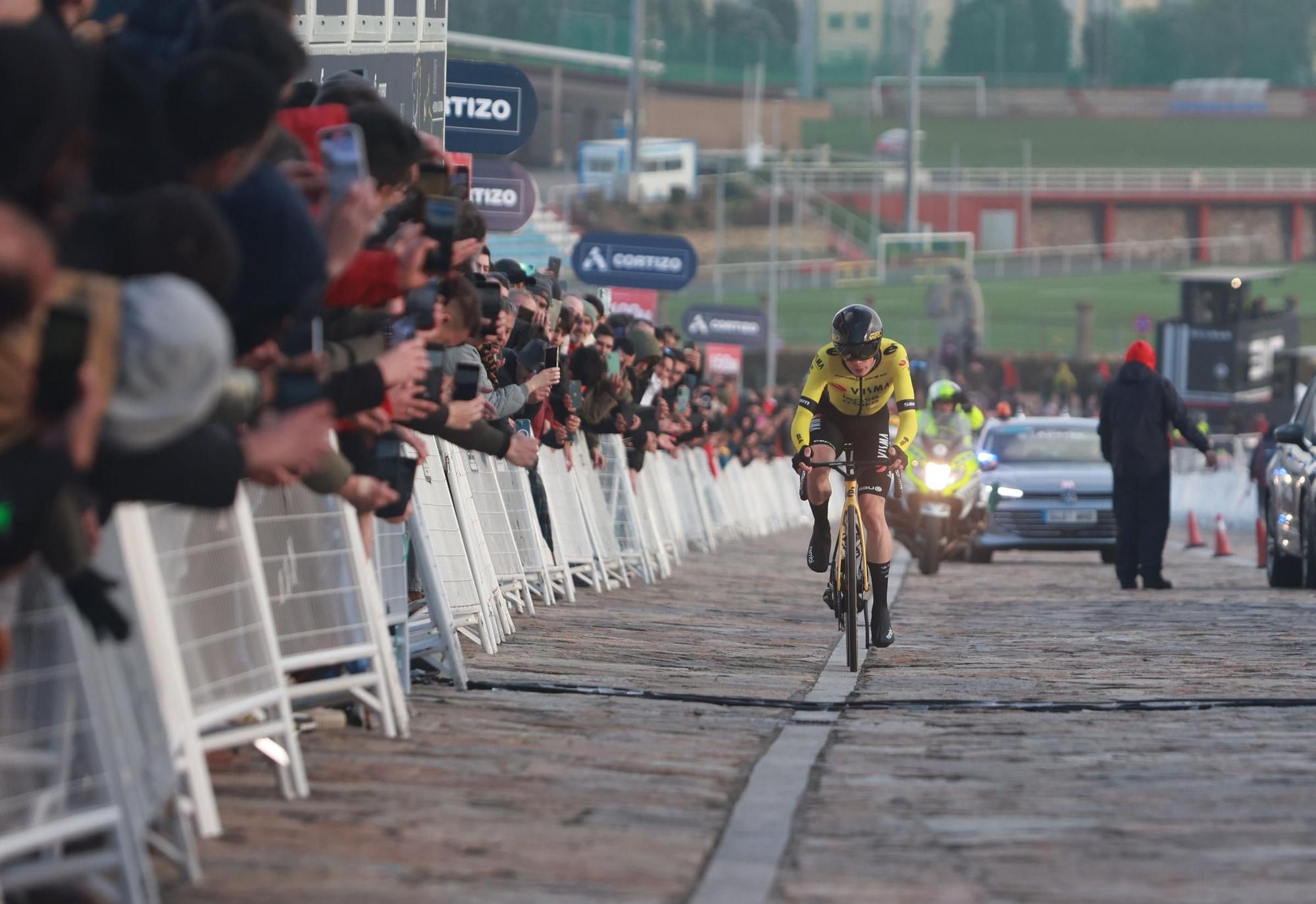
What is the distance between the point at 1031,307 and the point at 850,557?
96.1m

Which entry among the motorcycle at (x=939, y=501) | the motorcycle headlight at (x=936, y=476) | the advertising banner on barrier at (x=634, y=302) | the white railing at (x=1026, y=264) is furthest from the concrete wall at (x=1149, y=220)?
the motorcycle headlight at (x=936, y=476)

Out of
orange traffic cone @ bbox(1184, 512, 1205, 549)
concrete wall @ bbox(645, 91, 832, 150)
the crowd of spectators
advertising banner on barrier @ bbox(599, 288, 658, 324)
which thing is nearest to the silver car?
advertising banner on barrier @ bbox(599, 288, 658, 324)

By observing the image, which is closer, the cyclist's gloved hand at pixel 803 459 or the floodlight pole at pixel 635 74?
the cyclist's gloved hand at pixel 803 459

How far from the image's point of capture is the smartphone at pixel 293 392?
658 cm

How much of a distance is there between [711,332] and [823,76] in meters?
132

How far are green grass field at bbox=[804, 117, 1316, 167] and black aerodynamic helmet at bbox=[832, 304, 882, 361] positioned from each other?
12075cm

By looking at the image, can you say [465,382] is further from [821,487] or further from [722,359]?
[722,359]

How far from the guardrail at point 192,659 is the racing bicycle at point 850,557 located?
1.95 meters

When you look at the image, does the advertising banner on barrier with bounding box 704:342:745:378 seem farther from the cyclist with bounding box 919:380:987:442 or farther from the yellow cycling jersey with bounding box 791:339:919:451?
the yellow cycling jersey with bounding box 791:339:919:451

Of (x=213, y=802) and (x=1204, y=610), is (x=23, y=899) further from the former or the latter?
(x=1204, y=610)

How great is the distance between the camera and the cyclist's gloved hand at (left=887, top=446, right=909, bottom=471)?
44.2 feet

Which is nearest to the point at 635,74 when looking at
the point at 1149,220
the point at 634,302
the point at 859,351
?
the point at 634,302

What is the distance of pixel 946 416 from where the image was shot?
24766 millimetres

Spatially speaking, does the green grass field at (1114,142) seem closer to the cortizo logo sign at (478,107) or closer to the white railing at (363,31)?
the cortizo logo sign at (478,107)
